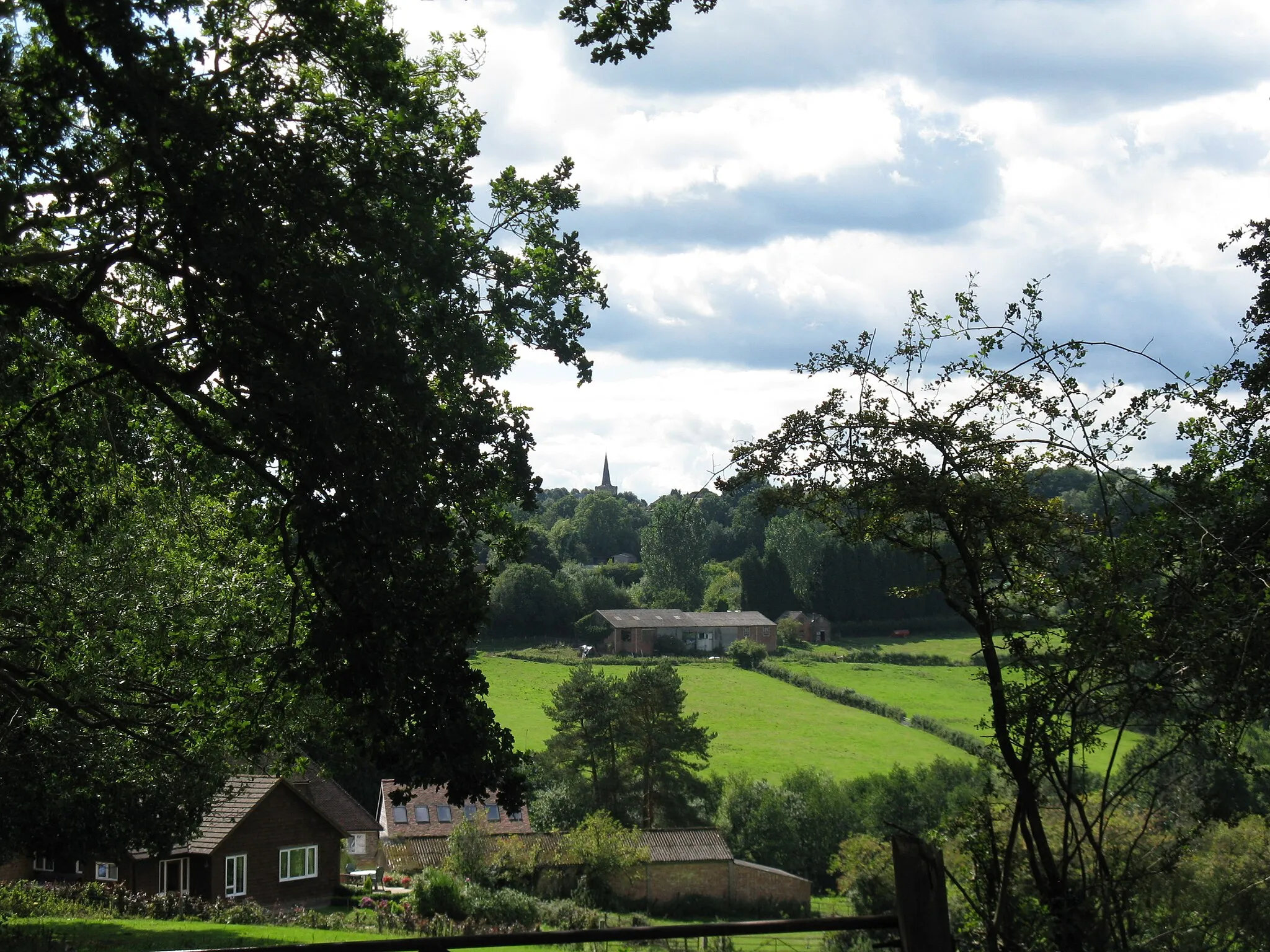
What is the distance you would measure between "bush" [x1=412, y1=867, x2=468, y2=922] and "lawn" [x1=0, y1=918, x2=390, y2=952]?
743 cm

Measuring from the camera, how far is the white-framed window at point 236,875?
31.0 metres

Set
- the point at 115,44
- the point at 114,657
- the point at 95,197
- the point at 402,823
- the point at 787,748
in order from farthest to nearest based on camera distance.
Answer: the point at 787,748 < the point at 402,823 < the point at 114,657 < the point at 95,197 < the point at 115,44

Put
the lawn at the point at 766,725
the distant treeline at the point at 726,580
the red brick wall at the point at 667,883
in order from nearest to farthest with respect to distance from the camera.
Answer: the red brick wall at the point at 667,883
the lawn at the point at 766,725
the distant treeline at the point at 726,580

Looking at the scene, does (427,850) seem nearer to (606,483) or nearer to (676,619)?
(676,619)

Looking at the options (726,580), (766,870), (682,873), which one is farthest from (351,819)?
(726,580)

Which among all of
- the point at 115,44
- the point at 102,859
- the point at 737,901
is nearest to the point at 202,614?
the point at 115,44

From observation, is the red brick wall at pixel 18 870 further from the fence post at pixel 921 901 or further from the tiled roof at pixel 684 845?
the fence post at pixel 921 901

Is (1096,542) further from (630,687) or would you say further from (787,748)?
(787,748)

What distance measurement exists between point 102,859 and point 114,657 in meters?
20.4

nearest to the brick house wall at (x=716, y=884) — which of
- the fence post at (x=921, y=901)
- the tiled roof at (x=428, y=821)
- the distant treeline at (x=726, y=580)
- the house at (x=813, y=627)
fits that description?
the tiled roof at (x=428, y=821)

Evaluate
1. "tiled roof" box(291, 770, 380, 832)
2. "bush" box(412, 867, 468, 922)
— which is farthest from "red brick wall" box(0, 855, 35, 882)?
"bush" box(412, 867, 468, 922)

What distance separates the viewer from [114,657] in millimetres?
11875

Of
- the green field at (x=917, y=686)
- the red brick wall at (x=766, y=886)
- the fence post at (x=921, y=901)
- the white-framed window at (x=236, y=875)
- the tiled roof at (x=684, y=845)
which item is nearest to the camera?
the fence post at (x=921, y=901)

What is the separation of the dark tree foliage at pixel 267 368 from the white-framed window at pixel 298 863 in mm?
22179
